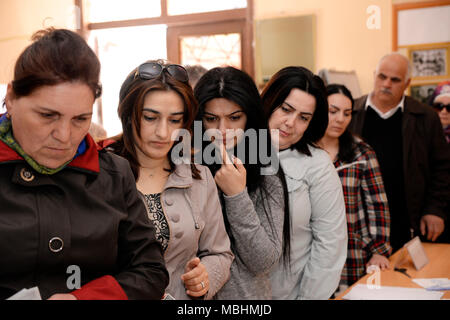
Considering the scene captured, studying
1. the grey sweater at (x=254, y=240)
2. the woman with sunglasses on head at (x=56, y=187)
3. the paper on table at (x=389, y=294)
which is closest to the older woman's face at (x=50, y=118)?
the woman with sunglasses on head at (x=56, y=187)

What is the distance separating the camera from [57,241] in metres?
0.61

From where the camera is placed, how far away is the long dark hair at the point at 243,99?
109cm

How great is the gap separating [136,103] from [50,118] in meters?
0.34

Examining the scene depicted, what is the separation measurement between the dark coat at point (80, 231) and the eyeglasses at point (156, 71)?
28cm

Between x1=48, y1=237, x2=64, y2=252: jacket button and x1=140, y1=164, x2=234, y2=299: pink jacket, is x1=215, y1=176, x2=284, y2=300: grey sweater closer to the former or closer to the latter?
x1=140, y1=164, x2=234, y2=299: pink jacket

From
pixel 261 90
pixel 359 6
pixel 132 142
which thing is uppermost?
pixel 359 6

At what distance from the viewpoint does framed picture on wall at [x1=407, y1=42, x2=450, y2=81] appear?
1.98m

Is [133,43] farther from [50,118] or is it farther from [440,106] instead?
[440,106]

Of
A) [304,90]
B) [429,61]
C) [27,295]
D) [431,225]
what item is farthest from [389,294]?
[429,61]

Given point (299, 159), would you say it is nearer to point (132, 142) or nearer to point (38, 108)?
point (132, 142)

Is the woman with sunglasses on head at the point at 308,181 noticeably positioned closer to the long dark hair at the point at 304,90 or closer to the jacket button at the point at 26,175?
the long dark hair at the point at 304,90
